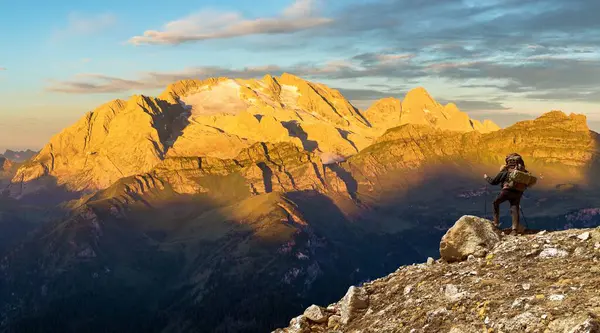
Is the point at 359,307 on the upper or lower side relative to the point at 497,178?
lower

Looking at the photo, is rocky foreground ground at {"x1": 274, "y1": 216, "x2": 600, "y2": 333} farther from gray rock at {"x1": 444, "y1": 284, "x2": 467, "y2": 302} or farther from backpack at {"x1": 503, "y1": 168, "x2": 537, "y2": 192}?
backpack at {"x1": 503, "y1": 168, "x2": 537, "y2": 192}

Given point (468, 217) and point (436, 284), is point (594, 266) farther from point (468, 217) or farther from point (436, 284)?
point (468, 217)

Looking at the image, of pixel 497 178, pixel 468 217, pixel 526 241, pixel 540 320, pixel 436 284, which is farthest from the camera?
pixel 497 178

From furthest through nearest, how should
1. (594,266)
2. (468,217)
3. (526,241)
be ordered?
(468,217) < (526,241) < (594,266)

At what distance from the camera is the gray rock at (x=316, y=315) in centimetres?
2711

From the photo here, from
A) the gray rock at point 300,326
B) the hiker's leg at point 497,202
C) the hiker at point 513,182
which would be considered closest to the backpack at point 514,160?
the hiker at point 513,182

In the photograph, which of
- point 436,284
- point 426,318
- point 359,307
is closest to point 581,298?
point 426,318

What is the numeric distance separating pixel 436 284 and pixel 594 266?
253 inches

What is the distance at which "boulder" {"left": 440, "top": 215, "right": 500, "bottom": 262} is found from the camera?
28594 millimetres

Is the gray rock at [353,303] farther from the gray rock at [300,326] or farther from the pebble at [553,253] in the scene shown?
the pebble at [553,253]

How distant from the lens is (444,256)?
97.2ft

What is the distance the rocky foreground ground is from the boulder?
5 centimetres

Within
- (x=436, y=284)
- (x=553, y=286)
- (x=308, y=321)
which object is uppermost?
(x=553, y=286)

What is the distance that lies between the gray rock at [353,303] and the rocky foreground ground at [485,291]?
0.15 feet
